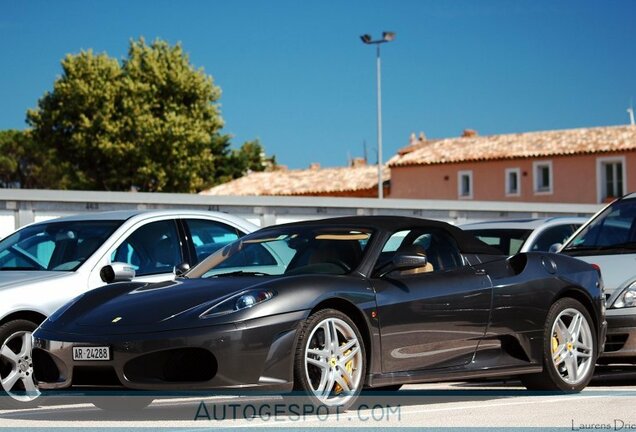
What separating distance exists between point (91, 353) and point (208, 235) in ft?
12.0

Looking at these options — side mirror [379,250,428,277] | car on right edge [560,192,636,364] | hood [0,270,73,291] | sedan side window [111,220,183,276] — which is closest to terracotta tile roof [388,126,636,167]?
car on right edge [560,192,636,364]

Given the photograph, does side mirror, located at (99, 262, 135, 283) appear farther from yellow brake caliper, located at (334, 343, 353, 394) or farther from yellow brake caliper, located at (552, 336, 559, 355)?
yellow brake caliper, located at (552, 336, 559, 355)

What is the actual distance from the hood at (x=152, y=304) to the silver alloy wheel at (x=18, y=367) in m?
1.10

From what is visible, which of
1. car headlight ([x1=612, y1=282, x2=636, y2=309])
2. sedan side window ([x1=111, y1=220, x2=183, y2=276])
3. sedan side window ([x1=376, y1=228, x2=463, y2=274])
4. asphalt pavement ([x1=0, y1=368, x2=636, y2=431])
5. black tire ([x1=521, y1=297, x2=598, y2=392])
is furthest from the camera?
sedan side window ([x1=111, y1=220, x2=183, y2=276])

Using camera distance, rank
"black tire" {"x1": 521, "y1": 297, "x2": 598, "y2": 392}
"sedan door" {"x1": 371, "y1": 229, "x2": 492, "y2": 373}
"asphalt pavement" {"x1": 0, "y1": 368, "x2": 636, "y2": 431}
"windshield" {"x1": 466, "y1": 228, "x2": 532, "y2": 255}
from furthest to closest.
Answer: "windshield" {"x1": 466, "y1": 228, "x2": 532, "y2": 255} → "black tire" {"x1": 521, "y1": 297, "x2": 598, "y2": 392} → "sedan door" {"x1": 371, "y1": 229, "x2": 492, "y2": 373} → "asphalt pavement" {"x1": 0, "y1": 368, "x2": 636, "y2": 431}

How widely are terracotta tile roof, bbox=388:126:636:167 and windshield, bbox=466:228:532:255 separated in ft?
165

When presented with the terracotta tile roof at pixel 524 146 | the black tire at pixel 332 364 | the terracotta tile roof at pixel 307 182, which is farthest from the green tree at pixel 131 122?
the black tire at pixel 332 364

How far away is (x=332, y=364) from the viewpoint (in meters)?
7.80

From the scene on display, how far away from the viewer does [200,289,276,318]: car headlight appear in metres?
7.66

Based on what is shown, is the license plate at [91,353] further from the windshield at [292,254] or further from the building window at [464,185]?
the building window at [464,185]

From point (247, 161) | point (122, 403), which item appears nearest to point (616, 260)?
point (122, 403)

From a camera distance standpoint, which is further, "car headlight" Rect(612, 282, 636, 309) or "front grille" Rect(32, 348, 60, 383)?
"car headlight" Rect(612, 282, 636, 309)

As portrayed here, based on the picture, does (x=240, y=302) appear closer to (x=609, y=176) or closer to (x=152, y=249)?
(x=152, y=249)

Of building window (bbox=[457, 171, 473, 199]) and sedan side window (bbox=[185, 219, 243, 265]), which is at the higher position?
building window (bbox=[457, 171, 473, 199])
